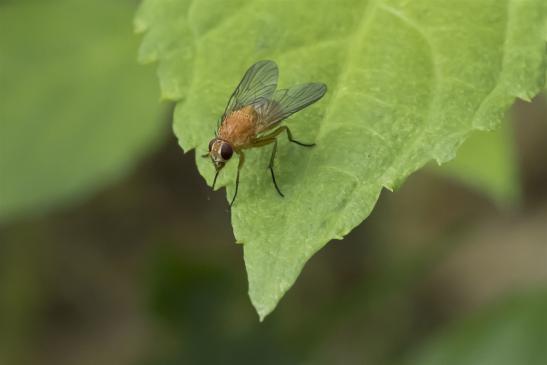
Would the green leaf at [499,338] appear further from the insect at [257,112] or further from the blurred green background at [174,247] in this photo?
the insect at [257,112]

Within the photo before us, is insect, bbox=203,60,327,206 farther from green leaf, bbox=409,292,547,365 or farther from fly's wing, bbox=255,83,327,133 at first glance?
green leaf, bbox=409,292,547,365

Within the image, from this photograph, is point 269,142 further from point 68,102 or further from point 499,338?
point 68,102

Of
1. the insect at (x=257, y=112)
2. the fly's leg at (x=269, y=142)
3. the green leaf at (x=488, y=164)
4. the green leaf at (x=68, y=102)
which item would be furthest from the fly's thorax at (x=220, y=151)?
the green leaf at (x=68, y=102)

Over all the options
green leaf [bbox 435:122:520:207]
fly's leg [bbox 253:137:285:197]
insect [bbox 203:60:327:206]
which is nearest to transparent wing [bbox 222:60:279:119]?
insect [bbox 203:60:327:206]

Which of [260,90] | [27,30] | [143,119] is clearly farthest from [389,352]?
[260,90]

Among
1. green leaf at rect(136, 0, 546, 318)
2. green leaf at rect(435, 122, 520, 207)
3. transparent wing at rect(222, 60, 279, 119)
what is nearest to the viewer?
green leaf at rect(136, 0, 546, 318)
